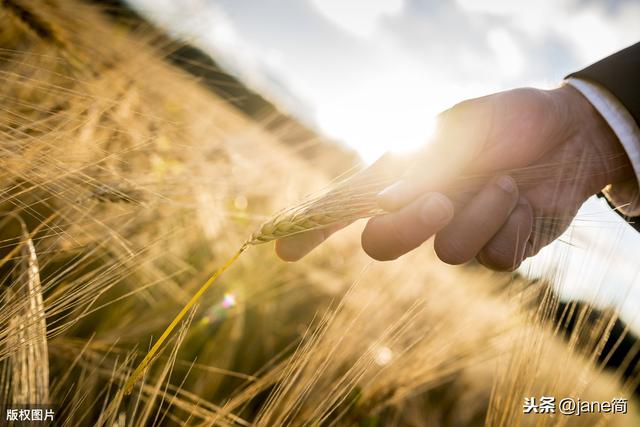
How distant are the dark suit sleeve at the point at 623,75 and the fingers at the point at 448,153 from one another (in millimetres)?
346

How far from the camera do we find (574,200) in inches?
42.5

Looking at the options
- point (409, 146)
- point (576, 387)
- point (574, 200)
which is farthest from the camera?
point (574, 200)

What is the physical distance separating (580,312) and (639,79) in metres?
0.71

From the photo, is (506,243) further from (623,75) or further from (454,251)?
(623,75)

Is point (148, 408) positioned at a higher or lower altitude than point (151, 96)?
lower

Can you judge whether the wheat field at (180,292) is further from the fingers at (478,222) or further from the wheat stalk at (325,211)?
the fingers at (478,222)

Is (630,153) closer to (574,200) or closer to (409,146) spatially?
(574,200)

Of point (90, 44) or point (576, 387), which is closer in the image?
point (576, 387)

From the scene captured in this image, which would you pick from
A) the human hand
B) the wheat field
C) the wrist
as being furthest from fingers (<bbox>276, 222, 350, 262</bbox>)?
the wrist

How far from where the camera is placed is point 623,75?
3.39 feet

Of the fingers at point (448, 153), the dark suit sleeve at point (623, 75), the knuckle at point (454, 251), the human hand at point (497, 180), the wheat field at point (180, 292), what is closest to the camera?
the wheat field at point (180, 292)

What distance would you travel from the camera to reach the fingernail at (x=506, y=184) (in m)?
0.88

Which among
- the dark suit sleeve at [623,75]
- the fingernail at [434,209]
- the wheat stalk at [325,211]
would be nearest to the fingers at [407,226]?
the fingernail at [434,209]

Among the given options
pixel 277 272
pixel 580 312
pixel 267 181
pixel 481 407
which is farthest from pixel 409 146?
pixel 481 407
